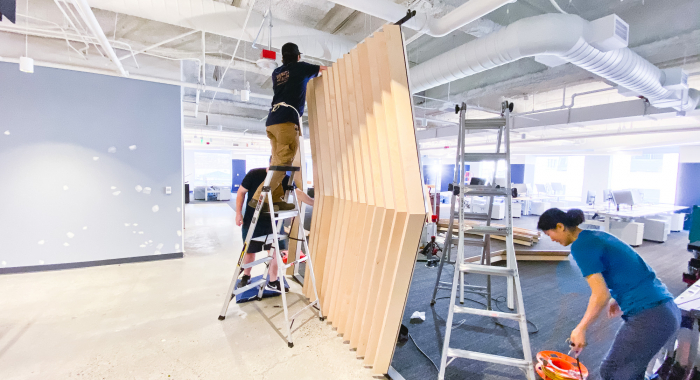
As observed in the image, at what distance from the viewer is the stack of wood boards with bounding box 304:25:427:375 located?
6.72 ft

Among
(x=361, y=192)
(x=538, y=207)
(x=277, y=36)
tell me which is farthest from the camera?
(x=538, y=207)

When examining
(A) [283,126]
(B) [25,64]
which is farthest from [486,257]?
(B) [25,64]

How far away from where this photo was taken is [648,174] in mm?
12586

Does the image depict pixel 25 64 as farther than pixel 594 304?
Yes

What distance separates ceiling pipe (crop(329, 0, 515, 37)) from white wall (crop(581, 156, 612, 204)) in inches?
523

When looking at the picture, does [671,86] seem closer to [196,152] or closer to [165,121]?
[165,121]

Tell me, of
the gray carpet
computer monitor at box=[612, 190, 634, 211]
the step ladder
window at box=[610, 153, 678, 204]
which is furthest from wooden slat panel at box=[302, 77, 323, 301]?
window at box=[610, 153, 678, 204]

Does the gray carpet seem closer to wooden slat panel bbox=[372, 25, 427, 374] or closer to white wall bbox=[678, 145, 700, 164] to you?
wooden slat panel bbox=[372, 25, 427, 374]

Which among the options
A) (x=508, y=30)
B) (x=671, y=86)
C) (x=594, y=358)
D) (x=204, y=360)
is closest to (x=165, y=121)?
(x=204, y=360)

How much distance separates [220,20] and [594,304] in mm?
4142

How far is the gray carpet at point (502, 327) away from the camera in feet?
7.55

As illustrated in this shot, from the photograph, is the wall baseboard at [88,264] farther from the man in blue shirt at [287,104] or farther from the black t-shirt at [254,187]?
the man in blue shirt at [287,104]

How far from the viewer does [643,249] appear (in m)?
6.51

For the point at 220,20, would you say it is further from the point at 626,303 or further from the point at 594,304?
the point at 626,303
